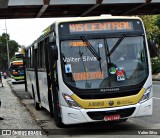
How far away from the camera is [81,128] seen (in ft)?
34.1

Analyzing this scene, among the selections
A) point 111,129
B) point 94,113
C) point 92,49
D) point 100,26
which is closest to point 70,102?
point 94,113

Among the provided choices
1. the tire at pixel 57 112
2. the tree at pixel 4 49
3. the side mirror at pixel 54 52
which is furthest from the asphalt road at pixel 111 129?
the tree at pixel 4 49

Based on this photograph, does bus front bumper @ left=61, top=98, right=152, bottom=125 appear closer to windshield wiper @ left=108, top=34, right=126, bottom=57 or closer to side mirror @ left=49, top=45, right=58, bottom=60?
side mirror @ left=49, top=45, right=58, bottom=60

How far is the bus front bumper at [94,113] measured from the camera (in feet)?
29.2

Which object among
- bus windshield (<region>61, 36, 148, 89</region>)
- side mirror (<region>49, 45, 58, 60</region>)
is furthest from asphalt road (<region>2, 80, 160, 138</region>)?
side mirror (<region>49, 45, 58, 60</region>)

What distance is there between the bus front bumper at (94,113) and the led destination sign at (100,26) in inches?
73.4

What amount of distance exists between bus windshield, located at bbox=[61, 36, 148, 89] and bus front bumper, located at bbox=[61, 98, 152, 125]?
0.54 meters

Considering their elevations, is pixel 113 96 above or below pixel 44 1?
below

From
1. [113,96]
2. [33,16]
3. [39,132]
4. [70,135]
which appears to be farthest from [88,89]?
[33,16]

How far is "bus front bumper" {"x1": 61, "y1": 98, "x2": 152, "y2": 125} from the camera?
8.89 m

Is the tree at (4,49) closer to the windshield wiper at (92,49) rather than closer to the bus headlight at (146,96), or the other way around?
the windshield wiper at (92,49)

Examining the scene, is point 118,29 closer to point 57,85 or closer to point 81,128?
point 57,85

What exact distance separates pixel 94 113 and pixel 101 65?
113cm

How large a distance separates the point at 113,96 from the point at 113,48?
114cm
